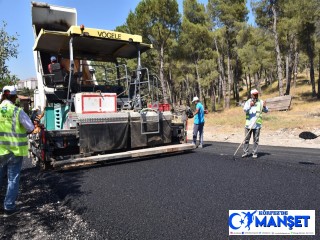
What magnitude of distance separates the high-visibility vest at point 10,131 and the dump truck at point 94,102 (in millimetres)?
1819

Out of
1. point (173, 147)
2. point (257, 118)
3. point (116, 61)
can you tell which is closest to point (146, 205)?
point (173, 147)

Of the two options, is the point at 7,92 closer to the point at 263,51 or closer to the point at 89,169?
the point at 89,169

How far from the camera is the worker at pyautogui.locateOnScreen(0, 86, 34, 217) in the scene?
385 cm

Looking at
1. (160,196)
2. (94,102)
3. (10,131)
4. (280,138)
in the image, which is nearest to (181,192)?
(160,196)

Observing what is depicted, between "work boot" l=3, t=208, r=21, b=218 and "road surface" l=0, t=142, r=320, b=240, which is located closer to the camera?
"road surface" l=0, t=142, r=320, b=240

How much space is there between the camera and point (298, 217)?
129 inches

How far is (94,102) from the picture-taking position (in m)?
6.20

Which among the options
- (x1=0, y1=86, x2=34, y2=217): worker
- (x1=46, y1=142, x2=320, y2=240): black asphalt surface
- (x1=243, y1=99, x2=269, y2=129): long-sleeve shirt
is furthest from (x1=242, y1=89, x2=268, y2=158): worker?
(x1=0, y1=86, x2=34, y2=217): worker

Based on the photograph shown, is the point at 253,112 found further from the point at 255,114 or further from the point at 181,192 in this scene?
the point at 181,192

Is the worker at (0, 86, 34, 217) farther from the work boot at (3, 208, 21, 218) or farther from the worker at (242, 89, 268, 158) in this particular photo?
the worker at (242, 89, 268, 158)

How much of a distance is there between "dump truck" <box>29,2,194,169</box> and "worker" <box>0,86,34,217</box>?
1752 millimetres

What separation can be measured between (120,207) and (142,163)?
267 centimetres

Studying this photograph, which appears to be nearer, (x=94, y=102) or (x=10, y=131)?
(x=10, y=131)

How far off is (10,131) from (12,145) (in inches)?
6.9
